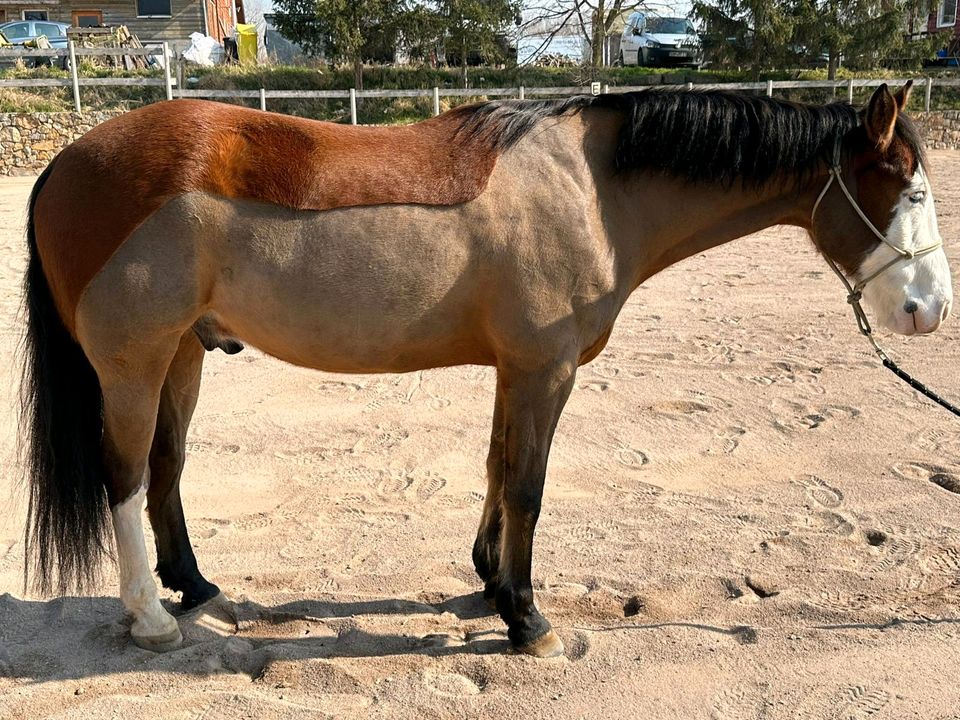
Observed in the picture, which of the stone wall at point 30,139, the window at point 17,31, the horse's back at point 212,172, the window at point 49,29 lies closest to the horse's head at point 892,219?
the horse's back at point 212,172

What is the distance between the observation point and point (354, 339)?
9.78 ft

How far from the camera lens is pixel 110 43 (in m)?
25.3

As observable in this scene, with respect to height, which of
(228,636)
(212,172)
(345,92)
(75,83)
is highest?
(75,83)

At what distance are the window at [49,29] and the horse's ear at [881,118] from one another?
103 ft

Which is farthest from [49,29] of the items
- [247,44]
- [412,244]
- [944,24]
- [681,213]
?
[681,213]

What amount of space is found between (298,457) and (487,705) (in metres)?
2.26

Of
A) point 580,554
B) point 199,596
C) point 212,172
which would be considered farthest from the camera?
point 580,554

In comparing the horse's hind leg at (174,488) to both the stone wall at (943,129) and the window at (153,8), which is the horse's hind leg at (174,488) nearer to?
the stone wall at (943,129)

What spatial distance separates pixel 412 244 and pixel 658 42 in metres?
26.7

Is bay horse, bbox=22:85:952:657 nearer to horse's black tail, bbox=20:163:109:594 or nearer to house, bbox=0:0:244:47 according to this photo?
horse's black tail, bbox=20:163:109:594

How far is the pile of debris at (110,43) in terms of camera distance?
24.4 m

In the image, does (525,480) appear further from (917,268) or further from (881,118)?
(881,118)

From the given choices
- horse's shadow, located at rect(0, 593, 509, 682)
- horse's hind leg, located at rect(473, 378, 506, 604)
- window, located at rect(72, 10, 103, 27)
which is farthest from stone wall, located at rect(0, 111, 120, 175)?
window, located at rect(72, 10, 103, 27)

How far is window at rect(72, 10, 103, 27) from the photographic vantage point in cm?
3381
